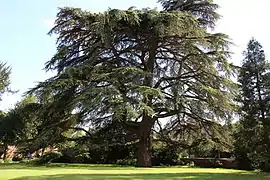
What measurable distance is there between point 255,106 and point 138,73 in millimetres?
7569

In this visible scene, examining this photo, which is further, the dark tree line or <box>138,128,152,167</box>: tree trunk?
<box>138,128,152,167</box>: tree trunk

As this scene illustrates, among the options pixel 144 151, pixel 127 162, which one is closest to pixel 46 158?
pixel 127 162

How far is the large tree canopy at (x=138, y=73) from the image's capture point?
2120cm

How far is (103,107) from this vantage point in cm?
2034

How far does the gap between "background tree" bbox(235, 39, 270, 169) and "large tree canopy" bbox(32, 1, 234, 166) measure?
142 inches

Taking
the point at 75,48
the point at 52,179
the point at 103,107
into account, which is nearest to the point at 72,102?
the point at 103,107

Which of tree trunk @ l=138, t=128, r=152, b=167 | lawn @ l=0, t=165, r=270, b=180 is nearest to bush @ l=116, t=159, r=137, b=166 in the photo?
tree trunk @ l=138, t=128, r=152, b=167

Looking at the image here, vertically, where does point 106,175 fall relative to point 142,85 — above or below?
below

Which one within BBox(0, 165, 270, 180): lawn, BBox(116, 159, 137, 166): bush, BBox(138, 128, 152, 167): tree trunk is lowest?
BBox(0, 165, 270, 180): lawn

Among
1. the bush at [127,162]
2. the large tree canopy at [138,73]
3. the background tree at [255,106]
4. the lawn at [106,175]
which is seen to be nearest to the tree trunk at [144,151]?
the large tree canopy at [138,73]

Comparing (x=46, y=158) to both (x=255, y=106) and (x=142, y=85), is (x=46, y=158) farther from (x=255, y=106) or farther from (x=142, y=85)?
(x=255, y=106)

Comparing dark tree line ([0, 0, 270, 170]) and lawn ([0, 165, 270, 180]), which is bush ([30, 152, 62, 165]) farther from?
lawn ([0, 165, 270, 180])

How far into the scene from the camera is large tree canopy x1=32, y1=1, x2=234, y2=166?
2120cm

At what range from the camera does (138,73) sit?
71.1 ft
